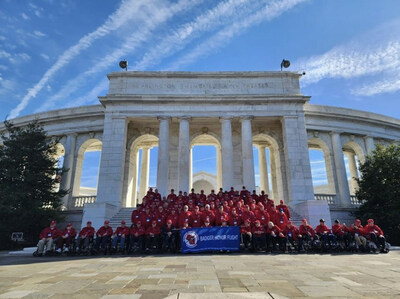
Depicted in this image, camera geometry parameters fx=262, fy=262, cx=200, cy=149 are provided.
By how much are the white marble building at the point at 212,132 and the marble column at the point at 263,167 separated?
112mm

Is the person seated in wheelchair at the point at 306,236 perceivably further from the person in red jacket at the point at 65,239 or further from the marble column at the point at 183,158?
the marble column at the point at 183,158

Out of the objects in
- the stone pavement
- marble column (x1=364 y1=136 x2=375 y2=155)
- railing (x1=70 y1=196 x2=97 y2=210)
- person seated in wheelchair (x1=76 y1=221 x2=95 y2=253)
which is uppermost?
marble column (x1=364 y1=136 x2=375 y2=155)

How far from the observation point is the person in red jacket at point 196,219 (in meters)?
12.2

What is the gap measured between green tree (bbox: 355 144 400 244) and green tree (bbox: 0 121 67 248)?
76.3 feet

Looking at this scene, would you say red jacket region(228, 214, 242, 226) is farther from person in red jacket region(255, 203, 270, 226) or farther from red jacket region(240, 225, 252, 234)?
person in red jacket region(255, 203, 270, 226)

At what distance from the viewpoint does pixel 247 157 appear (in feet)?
71.5

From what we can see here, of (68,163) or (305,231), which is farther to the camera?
(68,163)

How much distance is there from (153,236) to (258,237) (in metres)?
4.75

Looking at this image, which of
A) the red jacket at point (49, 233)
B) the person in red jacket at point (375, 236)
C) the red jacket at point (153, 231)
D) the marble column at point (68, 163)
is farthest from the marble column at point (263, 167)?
the red jacket at point (49, 233)

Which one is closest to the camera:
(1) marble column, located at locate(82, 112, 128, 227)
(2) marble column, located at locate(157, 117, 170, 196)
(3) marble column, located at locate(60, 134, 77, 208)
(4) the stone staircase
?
(4) the stone staircase

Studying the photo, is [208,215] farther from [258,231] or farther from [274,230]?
[274,230]

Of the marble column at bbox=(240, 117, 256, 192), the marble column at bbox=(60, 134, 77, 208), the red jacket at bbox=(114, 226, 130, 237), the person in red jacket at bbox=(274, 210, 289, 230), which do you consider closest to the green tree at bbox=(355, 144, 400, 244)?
the marble column at bbox=(240, 117, 256, 192)

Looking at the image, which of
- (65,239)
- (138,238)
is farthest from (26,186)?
(138,238)

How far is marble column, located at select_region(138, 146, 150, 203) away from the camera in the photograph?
27.3 metres
